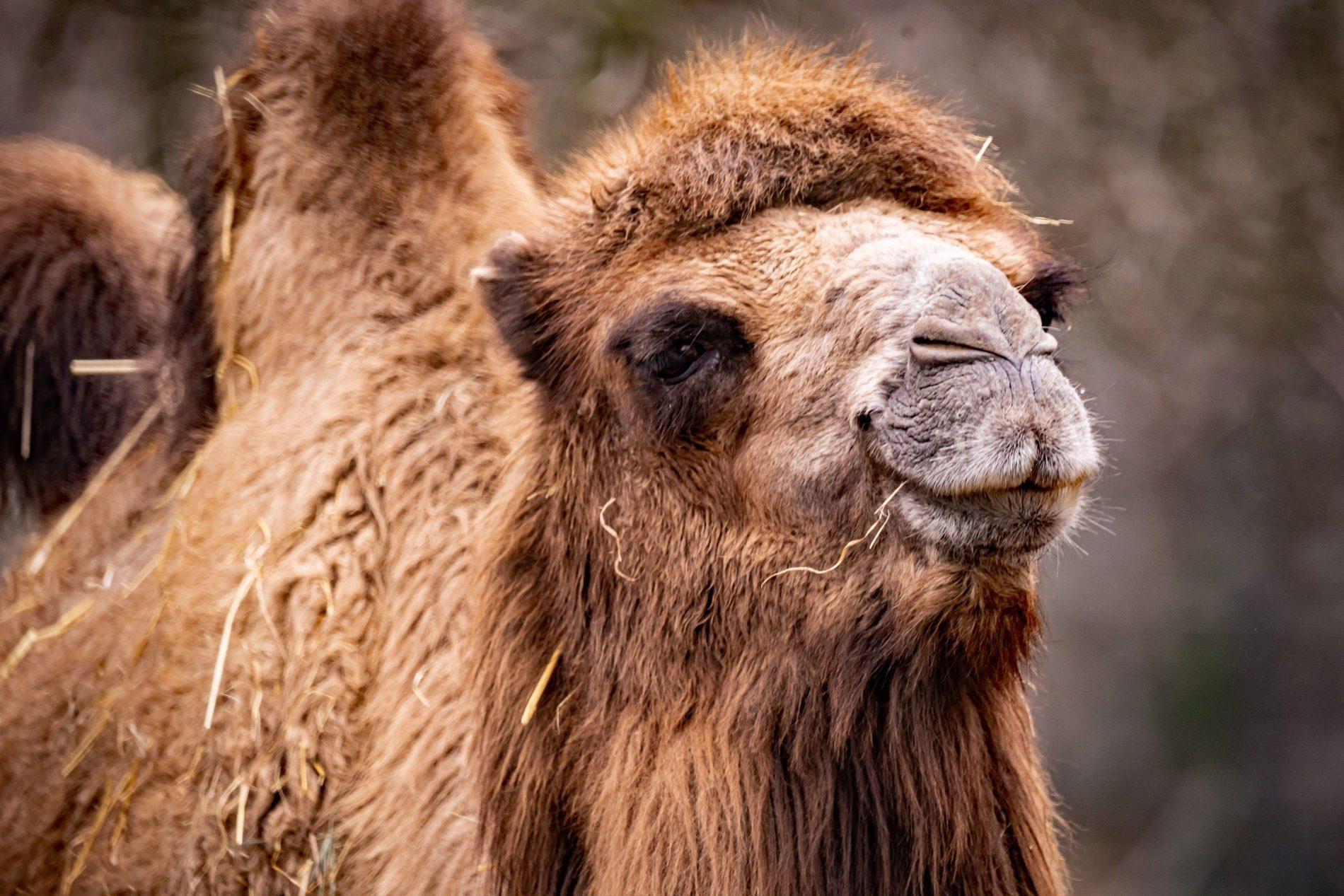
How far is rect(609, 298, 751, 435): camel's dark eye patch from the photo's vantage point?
2098mm

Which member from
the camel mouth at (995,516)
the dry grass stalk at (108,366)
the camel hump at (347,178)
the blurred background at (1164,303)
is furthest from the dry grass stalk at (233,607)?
the blurred background at (1164,303)

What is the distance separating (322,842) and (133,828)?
50cm

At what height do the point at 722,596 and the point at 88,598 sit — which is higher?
the point at 722,596

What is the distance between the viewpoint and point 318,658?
2443mm

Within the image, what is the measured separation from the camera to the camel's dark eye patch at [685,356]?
2.10 m

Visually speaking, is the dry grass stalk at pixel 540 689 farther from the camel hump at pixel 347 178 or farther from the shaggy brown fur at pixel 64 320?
the shaggy brown fur at pixel 64 320

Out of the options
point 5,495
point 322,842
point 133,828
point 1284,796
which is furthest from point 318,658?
point 1284,796

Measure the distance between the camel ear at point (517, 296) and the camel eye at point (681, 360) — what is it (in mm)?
301

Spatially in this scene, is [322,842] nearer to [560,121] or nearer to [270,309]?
[270,309]

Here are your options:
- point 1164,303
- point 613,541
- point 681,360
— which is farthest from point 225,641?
point 1164,303

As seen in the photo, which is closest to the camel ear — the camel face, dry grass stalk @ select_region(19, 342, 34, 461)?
the camel face

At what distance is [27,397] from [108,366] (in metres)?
0.51

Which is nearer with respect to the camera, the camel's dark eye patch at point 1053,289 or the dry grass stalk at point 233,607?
the camel's dark eye patch at point 1053,289

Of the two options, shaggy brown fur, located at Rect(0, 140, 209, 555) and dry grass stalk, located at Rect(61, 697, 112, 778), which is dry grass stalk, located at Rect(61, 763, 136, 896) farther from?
shaggy brown fur, located at Rect(0, 140, 209, 555)
